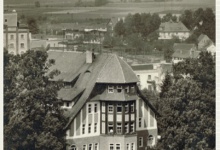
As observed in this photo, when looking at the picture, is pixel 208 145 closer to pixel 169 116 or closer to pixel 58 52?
pixel 169 116

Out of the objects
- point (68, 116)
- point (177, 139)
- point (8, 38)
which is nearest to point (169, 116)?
point (177, 139)

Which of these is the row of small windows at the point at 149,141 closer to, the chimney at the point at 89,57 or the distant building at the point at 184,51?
the distant building at the point at 184,51

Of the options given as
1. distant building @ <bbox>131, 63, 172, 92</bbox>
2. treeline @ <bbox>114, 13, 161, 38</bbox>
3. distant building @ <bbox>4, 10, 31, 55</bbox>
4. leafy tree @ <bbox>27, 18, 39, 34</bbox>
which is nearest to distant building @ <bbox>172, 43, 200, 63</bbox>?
distant building @ <bbox>131, 63, 172, 92</bbox>

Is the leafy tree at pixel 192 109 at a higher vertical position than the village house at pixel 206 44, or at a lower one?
lower

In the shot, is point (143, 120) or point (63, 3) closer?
point (63, 3)

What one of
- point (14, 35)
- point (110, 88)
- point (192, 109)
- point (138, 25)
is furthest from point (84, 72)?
point (192, 109)

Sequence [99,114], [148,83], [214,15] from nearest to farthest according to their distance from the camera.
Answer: [214,15] < [99,114] < [148,83]

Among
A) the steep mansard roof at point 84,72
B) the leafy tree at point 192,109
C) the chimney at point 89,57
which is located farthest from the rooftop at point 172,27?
the chimney at point 89,57
